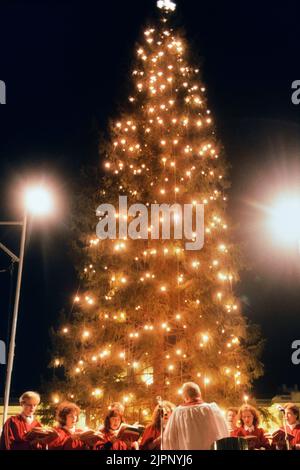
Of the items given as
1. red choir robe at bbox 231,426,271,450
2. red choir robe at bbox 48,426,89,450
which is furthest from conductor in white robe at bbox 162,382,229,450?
red choir robe at bbox 48,426,89,450

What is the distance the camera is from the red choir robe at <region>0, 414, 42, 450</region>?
581cm

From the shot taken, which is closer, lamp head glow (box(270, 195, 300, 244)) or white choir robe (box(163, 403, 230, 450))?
white choir robe (box(163, 403, 230, 450))

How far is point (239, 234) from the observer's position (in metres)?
12.9

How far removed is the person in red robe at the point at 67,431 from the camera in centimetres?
576

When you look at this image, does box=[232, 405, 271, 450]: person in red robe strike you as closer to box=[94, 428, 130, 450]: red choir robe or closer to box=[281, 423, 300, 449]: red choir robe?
box=[281, 423, 300, 449]: red choir robe

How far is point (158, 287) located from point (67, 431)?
473 cm

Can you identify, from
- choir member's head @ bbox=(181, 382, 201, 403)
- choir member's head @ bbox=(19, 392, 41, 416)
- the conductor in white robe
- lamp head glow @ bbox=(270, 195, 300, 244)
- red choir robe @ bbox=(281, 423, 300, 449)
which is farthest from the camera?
lamp head glow @ bbox=(270, 195, 300, 244)

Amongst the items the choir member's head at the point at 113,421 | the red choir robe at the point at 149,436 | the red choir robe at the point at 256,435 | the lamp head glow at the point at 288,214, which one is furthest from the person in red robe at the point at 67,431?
the lamp head glow at the point at 288,214

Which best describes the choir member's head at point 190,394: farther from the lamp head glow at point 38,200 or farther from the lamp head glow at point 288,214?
the lamp head glow at point 38,200

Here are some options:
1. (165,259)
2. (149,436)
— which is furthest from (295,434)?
(165,259)

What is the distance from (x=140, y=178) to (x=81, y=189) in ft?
7.70

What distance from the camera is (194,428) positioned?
5.59 meters

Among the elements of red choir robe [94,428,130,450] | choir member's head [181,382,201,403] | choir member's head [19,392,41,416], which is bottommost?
red choir robe [94,428,130,450]
